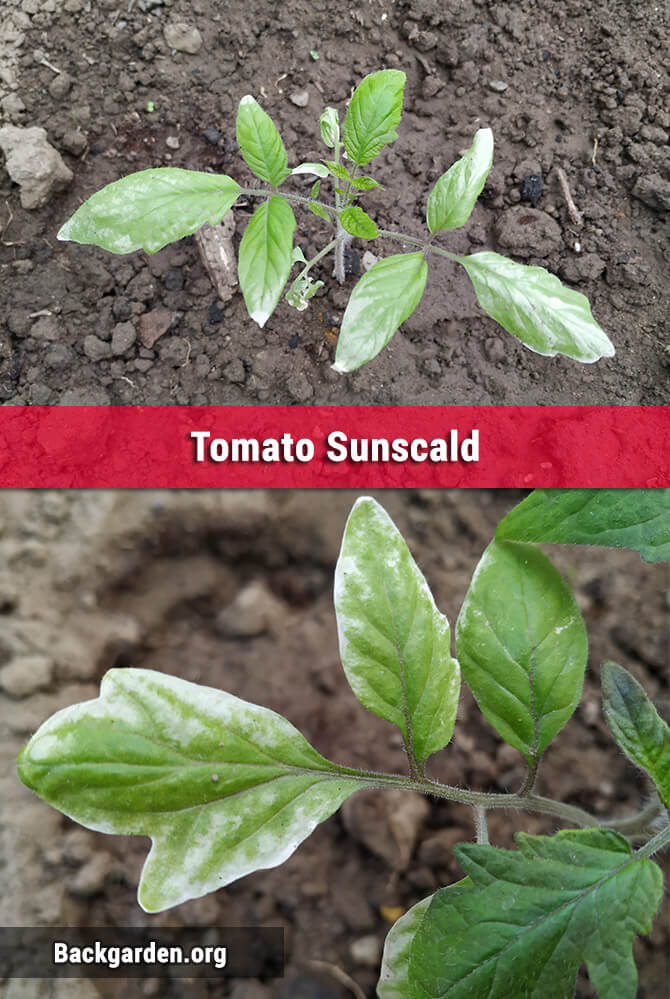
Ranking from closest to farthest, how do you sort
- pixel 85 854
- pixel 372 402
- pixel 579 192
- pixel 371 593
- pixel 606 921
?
1. pixel 606 921
2. pixel 371 593
3. pixel 85 854
4. pixel 372 402
5. pixel 579 192

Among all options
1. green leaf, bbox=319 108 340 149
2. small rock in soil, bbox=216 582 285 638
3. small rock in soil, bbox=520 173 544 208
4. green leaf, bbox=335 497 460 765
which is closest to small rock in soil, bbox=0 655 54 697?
small rock in soil, bbox=216 582 285 638

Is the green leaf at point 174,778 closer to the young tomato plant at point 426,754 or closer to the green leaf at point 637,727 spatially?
the young tomato plant at point 426,754

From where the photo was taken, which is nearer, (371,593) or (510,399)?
(371,593)

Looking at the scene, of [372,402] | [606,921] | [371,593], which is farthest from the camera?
[372,402]

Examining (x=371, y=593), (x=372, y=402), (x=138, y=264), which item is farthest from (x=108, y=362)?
(x=371, y=593)

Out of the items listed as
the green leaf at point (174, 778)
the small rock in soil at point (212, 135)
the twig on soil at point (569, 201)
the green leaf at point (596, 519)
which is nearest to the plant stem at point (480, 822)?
the green leaf at point (174, 778)

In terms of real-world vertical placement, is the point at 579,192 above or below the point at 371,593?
above

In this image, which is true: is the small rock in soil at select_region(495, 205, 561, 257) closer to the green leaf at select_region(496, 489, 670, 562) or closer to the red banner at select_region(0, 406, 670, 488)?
the red banner at select_region(0, 406, 670, 488)

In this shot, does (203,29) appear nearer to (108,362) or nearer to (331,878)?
(108,362)
